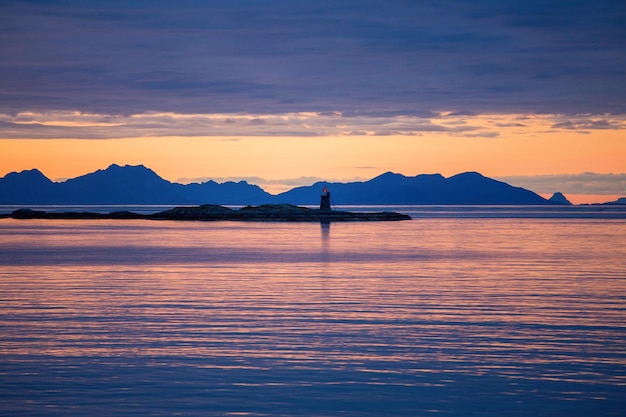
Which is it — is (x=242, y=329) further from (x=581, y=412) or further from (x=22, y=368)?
(x=581, y=412)

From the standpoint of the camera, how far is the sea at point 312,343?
1291 cm

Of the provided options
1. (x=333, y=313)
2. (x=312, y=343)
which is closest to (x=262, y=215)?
(x=333, y=313)

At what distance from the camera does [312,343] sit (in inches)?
698

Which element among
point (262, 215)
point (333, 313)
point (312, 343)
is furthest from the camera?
point (262, 215)

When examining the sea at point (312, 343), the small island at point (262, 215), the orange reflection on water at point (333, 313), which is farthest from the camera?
the small island at point (262, 215)

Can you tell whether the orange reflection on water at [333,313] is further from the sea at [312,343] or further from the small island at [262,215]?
A: the small island at [262,215]

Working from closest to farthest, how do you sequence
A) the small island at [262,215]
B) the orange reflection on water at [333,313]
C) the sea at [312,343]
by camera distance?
1. the sea at [312,343]
2. the orange reflection on water at [333,313]
3. the small island at [262,215]

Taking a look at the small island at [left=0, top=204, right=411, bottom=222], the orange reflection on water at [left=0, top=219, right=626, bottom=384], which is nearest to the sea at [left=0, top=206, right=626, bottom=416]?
the orange reflection on water at [left=0, top=219, right=626, bottom=384]

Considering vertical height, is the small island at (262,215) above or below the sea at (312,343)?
above

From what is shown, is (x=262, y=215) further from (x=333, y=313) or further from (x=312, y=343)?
(x=312, y=343)

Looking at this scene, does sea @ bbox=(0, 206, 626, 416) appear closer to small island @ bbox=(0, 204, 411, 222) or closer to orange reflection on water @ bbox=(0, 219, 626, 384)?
orange reflection on water @ bbox=(0, 219, 626, 384)

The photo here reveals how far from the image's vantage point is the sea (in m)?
12.9

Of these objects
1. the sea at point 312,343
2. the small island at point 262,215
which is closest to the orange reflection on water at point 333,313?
the sea at point 312,343

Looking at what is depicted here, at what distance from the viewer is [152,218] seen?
141 metres
